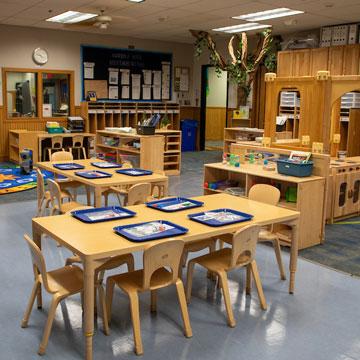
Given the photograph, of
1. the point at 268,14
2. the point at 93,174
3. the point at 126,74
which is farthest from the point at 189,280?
the point at 126,74

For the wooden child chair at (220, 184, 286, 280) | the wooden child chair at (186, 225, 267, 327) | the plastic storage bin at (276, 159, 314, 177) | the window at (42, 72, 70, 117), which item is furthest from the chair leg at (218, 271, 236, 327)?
→ the window at (42, 72, 70, 117)

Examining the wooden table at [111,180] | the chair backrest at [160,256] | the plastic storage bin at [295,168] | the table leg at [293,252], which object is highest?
the plastic storage bin at [295,168]

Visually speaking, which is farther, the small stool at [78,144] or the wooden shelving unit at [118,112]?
the wooden shelving unit at [118,112]

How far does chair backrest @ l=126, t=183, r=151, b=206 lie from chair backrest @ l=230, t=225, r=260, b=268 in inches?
58.7

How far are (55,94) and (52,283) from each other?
908 cm

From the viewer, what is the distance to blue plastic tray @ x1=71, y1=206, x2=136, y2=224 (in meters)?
3.36

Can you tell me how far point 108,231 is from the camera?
313cm

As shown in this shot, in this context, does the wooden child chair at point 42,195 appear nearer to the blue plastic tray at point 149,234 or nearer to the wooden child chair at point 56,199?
the wooden child chair at point 56,199

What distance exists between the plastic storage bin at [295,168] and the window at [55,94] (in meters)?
7.45

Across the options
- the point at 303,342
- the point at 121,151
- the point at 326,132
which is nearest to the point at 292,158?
the point at 326,132

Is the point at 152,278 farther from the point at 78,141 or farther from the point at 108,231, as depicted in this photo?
the point at 78,141

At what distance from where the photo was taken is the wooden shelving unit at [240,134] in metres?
10.3

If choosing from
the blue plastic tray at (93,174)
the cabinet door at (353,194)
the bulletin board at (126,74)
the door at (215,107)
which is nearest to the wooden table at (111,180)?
the blue plastic tray at (93,174)

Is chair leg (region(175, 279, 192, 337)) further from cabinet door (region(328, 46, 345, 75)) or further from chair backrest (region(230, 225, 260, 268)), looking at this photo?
cabinet door (region(328, 46, 345, 75))
